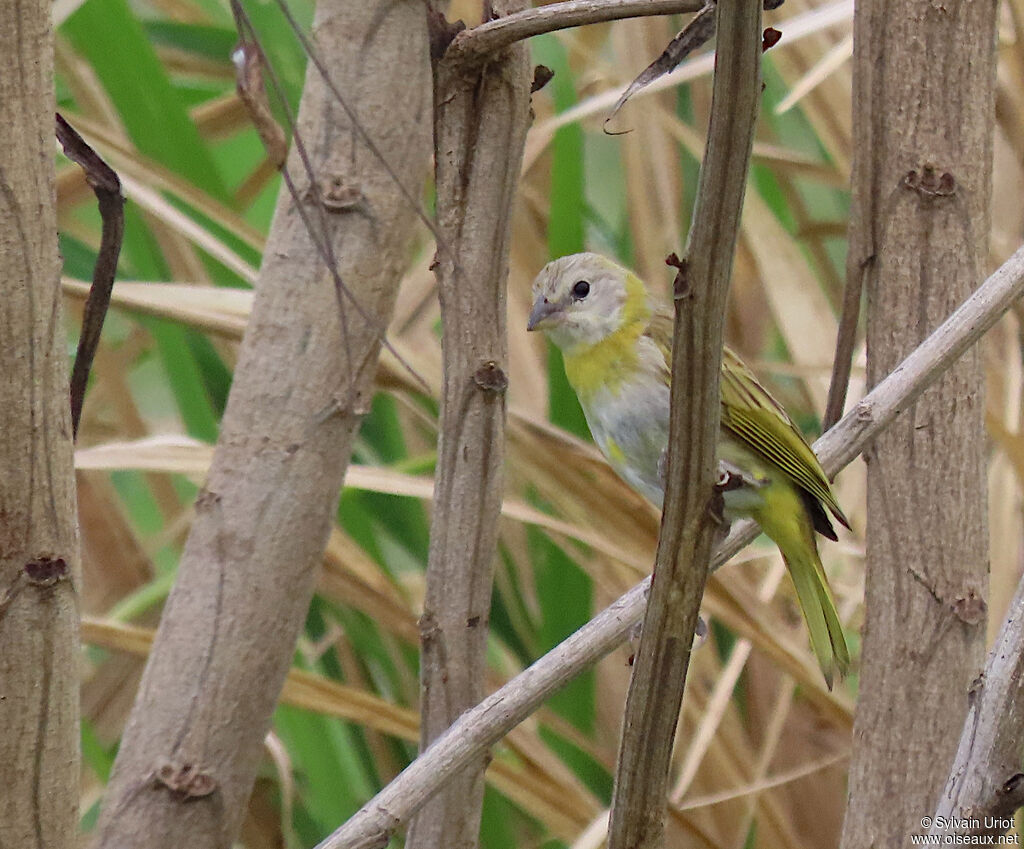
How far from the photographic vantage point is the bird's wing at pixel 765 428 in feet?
4.25

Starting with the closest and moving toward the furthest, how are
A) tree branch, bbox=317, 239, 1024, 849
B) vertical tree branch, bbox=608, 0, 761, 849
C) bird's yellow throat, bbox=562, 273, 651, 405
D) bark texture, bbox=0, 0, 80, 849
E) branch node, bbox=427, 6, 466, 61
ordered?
vertical tree branch, bbox=608, 0, 761, 849 → bark texture, bbox=0, 0, 80, 849 → tree branch, bbox=317, 239, 1024, 849 → branch node, bbox=427, 6, 466, 61 → bird's yellow throat, bbox=562, 273, 651, 405

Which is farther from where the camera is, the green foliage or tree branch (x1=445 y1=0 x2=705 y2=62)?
the green foliage

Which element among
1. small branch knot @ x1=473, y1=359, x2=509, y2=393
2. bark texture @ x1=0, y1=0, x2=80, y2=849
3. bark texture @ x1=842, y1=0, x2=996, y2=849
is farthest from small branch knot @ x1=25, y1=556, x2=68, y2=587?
bark texture @ x1=842, y1=0, x2=996, y2=849

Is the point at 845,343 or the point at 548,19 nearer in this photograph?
the point at 548,19

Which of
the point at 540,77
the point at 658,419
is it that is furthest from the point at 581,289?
the point at 540,77

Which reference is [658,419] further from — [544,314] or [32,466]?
[32,466]

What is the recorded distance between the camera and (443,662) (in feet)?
3.37

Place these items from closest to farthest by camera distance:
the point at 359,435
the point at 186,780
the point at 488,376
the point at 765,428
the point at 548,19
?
the point at 548,19 → the point at 488,376 → the point at 186,780 → the point at 765,428 → the point at 359,435

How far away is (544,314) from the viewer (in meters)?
1.54

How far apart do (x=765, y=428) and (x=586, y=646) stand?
1.66 feet

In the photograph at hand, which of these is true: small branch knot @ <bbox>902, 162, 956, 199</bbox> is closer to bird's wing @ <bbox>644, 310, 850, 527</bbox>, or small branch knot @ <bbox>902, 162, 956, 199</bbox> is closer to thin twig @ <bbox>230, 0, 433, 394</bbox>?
bird's wing @ <bbox>644, 310, 850, 527</bbox>

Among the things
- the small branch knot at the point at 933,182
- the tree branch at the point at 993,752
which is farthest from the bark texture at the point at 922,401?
the tree branch at the point at 993,752

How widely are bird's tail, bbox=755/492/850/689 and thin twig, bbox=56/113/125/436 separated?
69 cm

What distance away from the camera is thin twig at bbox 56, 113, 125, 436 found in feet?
2.66
